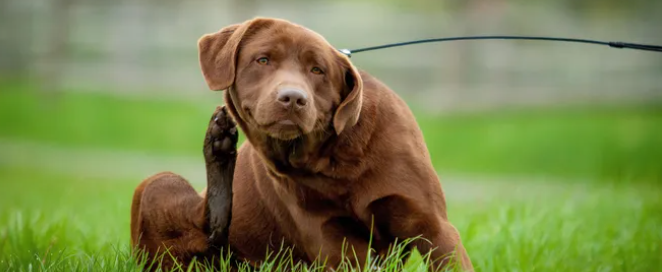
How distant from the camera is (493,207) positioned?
6.40 m

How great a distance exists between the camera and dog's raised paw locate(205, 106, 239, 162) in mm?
3641

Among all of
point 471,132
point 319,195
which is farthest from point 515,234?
point 471,132

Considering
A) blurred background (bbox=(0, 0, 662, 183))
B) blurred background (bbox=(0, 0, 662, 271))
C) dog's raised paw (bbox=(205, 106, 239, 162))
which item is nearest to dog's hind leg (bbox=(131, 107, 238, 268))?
dog's raised paw (bbox=(205, 106, 239, 162))

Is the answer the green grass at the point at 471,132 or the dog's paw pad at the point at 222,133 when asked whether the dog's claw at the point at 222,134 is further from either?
the green grass at the point at 471,132

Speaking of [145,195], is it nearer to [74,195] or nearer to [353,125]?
[353,125]

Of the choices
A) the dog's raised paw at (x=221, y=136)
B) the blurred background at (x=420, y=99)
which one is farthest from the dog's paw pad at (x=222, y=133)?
the blurred background at (x=420, y=99)

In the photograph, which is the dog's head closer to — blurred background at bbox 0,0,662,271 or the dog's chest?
the dog's chest

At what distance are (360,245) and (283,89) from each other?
75cm

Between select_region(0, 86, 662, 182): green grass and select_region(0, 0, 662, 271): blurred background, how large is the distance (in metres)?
0.03

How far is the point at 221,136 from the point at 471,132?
959cm

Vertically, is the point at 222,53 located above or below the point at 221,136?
above

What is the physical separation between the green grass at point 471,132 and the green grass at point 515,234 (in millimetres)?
3126

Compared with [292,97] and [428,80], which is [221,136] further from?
[428,80]

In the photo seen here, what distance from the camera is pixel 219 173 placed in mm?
3713
